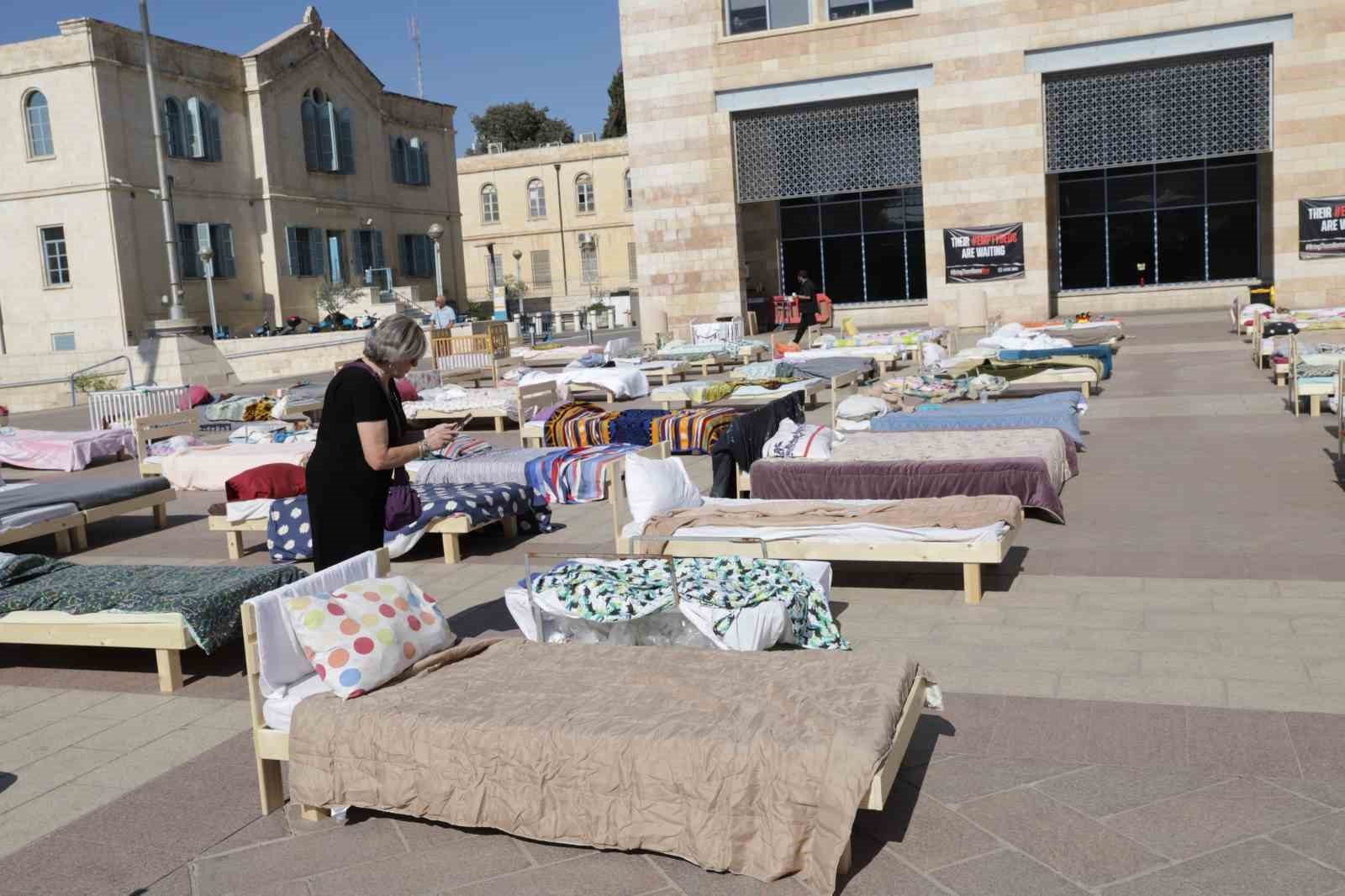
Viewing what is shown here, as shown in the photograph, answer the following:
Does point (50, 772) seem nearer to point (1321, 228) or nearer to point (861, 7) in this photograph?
point (861, 7)

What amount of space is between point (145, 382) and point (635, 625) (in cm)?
2253

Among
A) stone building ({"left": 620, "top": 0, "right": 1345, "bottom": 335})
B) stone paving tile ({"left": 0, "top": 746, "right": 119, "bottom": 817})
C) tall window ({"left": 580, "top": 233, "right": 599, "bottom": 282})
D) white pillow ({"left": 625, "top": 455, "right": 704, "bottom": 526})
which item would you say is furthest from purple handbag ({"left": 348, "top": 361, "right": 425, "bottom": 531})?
tall window ({"left": 580, "top": 233, "right": 599, "bottom": 282})

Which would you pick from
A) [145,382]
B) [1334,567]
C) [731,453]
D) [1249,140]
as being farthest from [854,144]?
[1334,567]

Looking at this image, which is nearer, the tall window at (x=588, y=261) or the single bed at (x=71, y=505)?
the single bed at (x=71, y=505)

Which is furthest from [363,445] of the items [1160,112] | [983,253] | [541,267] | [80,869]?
[541,267]

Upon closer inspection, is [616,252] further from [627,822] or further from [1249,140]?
[627,822]

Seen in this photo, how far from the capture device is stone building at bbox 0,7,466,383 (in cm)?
3195

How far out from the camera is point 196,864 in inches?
164

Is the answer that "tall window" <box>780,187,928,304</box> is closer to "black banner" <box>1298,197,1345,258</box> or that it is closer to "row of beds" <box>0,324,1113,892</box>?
"black banner" <box>1298,197,1345,258</box>

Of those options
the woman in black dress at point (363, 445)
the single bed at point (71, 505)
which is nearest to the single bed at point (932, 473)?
the woman in black dress at point (363, 445)

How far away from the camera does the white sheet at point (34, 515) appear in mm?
9016

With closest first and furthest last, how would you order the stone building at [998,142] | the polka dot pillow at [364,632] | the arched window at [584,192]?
1. the polka dot pillow at [364,632]
2. the stone building at [998,142]
3. the arched window at [584,192]

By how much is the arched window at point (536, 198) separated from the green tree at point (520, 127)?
25455mm

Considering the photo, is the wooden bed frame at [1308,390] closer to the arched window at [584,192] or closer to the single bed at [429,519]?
the single bed at [429,519]
